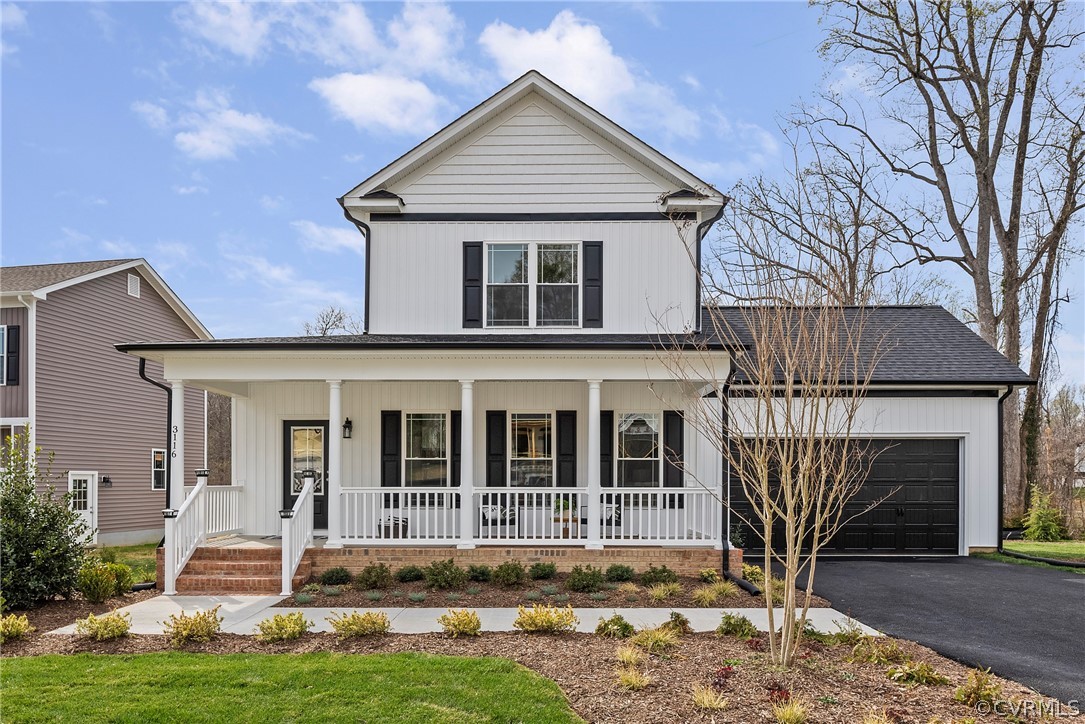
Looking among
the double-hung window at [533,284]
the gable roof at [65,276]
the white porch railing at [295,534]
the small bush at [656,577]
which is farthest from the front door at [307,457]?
the gable roof at [65,276]

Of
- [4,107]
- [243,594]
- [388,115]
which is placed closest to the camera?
[4,107]

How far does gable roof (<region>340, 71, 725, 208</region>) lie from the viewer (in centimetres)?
1222

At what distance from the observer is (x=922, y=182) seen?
22281 mm

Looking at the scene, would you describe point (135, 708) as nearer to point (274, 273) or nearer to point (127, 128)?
point (127, 128)

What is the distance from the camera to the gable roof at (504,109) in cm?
1222

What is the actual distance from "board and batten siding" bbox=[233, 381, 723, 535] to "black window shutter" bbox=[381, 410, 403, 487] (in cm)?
11

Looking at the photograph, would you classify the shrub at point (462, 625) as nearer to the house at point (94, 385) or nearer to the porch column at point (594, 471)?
the porch column at point (594, 471)

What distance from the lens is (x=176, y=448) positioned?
10.6 metres

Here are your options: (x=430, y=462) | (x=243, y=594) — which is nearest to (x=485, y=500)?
(x=430, y=462)

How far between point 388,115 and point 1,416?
10.9 m

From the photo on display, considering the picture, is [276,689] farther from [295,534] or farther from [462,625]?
[295,534]

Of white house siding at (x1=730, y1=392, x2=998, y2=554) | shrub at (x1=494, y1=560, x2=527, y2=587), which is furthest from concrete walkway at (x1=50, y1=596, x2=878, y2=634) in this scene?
white house siding at (x1=730, y1=392, x2=998, y2=554)

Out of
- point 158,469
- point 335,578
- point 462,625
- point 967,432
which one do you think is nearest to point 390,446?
point 335,578

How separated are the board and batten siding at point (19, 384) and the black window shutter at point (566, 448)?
476 inches
